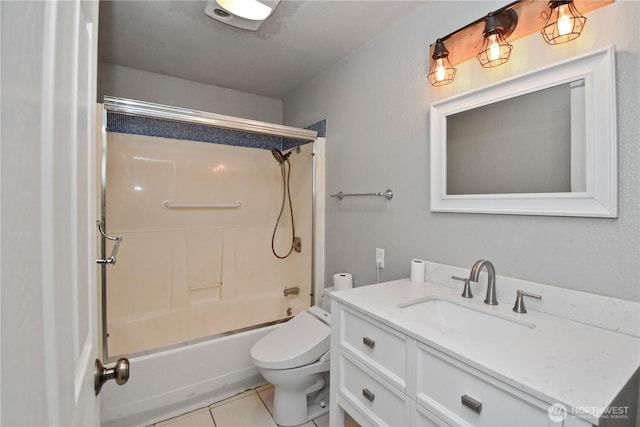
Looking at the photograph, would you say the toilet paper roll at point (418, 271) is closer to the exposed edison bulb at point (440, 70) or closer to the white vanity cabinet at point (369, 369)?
the white vanity cabinet at point (369, 369)

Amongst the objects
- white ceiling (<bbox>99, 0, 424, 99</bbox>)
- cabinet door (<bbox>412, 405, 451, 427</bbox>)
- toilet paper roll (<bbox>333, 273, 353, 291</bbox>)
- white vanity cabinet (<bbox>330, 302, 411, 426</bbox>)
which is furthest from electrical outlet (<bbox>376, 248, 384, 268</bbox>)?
white ceiling (<bbox>99, 0, 424, 99</bbox>)

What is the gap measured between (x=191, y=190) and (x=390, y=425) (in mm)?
2213

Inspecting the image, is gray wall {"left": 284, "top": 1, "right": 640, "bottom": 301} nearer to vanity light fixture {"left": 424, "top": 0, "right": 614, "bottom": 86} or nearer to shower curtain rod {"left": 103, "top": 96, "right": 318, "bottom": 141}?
vanity light fixture {"left": 424, "top": 0, "right": 614, "bottom": 86}

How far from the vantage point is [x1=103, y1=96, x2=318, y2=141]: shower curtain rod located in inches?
63.9

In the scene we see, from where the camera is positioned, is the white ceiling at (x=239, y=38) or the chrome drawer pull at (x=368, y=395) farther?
→ the white ceiling at (x=239, y=38)

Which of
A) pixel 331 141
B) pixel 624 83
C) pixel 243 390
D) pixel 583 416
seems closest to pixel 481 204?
pixel 624 83

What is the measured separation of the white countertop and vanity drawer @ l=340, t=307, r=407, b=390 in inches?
2.1

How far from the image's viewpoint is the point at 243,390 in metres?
1.95

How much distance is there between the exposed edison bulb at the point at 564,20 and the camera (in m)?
1.04

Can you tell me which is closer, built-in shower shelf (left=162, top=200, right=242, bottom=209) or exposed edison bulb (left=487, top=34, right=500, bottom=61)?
Answer: exposed edison bulb (left=487, top=34, right=500, bottom=61)

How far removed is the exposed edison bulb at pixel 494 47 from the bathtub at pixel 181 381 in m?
1.94

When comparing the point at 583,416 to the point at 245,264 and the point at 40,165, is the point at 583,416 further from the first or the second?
the point at 245,264

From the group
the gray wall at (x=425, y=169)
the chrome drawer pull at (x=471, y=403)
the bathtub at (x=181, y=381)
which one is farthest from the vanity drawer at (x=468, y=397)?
the bathtub at (x=181, y=381)

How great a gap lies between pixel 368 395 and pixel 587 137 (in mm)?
1213
